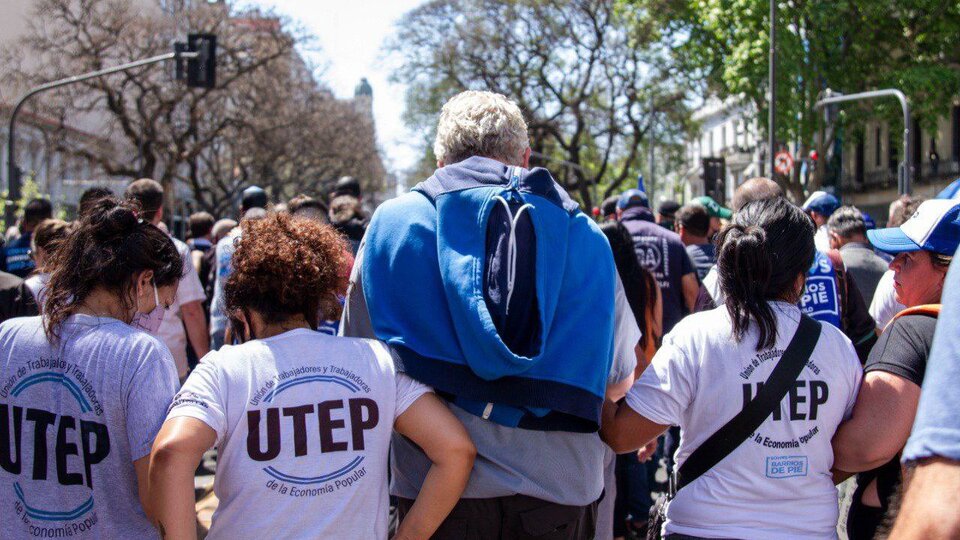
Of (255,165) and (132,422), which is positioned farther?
(255,165)

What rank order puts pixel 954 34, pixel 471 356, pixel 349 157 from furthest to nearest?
1. pixel 349 157
2. pixel 954 34
3. pixel 471 356

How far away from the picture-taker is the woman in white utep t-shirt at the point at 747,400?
2.67 m

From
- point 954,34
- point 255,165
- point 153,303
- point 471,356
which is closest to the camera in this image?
point 471,356

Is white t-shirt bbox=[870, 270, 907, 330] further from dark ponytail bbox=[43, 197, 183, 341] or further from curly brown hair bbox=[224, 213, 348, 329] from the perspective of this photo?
dark ponytail bbox=[43, 197, 183, 341]

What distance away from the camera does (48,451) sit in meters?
2.64

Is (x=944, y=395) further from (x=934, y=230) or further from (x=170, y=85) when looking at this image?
(x=170, y=85)

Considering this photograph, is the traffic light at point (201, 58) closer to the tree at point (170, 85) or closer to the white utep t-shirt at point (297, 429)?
the tree at point (170, 85)

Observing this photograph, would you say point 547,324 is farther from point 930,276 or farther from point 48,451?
point 48,451

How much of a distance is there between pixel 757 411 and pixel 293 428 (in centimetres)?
121

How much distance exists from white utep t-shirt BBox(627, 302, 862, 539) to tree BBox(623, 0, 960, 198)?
83.2 feet

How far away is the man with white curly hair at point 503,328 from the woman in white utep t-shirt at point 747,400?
0.17m

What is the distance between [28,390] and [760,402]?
6.35 ft

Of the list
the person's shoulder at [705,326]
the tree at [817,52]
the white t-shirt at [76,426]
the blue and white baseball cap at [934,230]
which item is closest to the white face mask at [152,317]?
the white t-shirt at [76,426]

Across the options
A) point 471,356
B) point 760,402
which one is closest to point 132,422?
point 471,356
